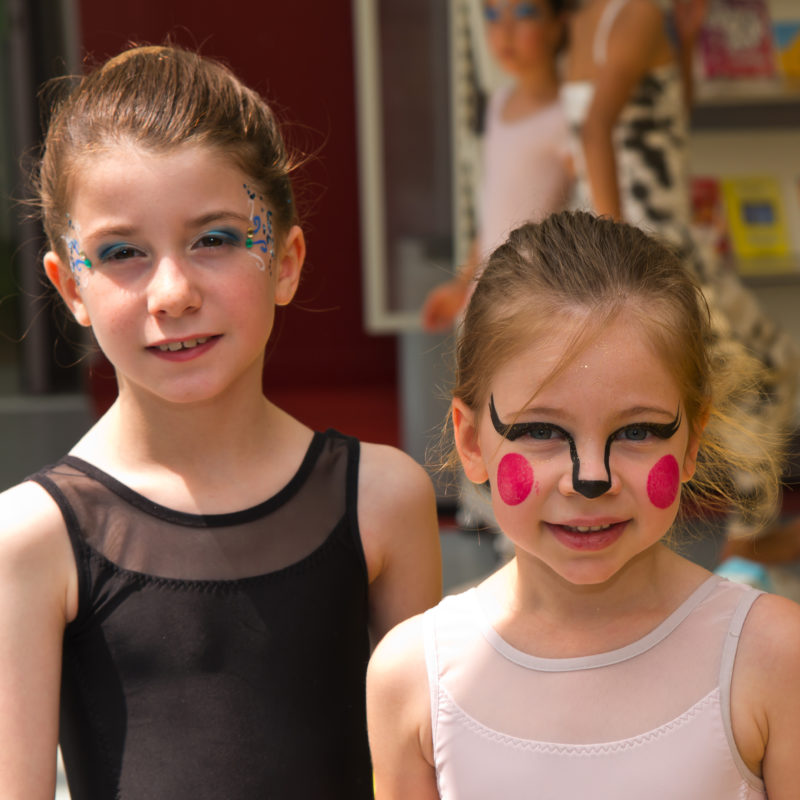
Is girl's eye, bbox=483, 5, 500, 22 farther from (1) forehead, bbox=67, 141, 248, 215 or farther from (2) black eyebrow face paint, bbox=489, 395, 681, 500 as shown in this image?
(2) black eyebrow face paint, bbox=489, 395, 681, 500

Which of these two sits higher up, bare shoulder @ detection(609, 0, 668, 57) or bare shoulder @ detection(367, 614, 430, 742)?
bare shoulder @ detection(609, 0, 668, 57)

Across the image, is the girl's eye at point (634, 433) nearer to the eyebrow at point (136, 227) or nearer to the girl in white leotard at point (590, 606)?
the girl in white leotard at point (590, 606)

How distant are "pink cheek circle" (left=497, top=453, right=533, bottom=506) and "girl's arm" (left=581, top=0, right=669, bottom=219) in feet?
5.49

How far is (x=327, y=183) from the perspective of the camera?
6.44 metres

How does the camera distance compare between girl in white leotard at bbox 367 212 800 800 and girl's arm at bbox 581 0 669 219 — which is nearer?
girl in white leotard at bbox 367 212 800 800

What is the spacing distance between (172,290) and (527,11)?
2047mm

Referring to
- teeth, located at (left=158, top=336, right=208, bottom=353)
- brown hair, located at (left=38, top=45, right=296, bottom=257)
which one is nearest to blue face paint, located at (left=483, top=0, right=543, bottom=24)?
brown hair, located at (left=38, top=45, right=296, bottom=257)

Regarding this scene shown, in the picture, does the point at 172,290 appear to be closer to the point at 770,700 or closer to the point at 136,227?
the point at 136,227

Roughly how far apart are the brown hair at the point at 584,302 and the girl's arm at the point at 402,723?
0.25 m

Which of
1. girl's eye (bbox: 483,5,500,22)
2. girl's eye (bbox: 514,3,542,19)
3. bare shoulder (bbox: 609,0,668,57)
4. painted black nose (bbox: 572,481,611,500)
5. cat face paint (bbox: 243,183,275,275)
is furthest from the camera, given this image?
girl's eye (bbox: 483,5,500,22)

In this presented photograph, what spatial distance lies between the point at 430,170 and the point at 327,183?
7.72ft

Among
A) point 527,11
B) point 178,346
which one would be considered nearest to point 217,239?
point 178,346

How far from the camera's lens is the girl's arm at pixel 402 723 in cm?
→ 108

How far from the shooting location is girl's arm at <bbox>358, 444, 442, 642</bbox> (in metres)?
1.28
